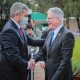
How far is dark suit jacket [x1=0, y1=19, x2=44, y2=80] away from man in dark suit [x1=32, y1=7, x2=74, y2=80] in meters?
0.42

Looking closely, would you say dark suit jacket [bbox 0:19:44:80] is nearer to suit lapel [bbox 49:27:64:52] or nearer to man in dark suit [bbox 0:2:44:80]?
man in dark suit [bbox 0:2:44:80]

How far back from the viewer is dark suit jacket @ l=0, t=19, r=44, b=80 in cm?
611

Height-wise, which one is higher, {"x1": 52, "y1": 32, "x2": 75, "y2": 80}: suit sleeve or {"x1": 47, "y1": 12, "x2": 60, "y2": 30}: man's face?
{"x1": 47, "y1": 12, "x2": 60, "y2": 30}: man's face

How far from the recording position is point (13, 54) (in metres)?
6.09

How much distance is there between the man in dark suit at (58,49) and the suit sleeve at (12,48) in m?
0.47

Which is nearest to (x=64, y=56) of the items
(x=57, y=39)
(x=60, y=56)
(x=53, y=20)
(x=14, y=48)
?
(x=60, y=56)

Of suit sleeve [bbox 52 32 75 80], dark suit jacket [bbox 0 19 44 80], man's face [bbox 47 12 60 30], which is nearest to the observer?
suit sleeve [bbox 52 32 75 80]

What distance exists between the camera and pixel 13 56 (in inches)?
240

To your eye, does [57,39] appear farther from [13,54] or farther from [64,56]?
[13,54]

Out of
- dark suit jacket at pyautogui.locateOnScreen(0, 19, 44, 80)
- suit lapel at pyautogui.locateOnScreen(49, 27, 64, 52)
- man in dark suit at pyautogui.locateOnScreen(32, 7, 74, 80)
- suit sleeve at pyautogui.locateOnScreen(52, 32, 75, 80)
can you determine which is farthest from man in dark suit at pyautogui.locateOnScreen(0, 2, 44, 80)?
suit sleeve at pyautogui.locateOnScreen(52, 32, 75, 80)

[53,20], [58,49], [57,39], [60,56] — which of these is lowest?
[60,56]

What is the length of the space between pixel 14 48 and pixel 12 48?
3 centimetres

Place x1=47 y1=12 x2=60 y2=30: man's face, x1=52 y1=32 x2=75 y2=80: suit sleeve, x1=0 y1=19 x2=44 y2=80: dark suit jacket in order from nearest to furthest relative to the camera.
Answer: x1=52 y1=32 x2=75 y2=80: suit sleeve < x1=47 y1=12 x2=60 y2=30: man's face < x1=0 y1=19 x2=44 y2=80: dark suit jacket

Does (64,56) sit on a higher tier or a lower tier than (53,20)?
lower
